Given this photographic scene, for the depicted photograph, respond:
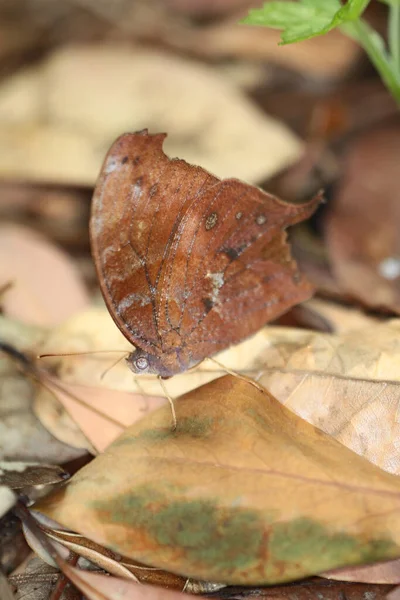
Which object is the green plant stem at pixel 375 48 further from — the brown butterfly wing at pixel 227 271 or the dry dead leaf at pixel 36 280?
the dry dead leaf at pixel 36 280

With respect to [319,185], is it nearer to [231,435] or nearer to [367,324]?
[367,324]

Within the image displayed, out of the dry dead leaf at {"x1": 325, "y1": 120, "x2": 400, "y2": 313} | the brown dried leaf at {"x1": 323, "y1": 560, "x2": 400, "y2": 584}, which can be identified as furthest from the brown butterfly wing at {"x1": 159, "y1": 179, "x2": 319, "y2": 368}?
the brown dried leaf at {"x1": 323, "y1": 560, "x2": 400, "y2": 584}

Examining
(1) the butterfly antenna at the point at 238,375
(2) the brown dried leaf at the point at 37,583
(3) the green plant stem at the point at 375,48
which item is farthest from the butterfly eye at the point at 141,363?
(3) the green plant stem at the point at 375,48

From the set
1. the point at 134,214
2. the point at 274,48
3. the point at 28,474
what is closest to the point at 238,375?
the point at 134,214

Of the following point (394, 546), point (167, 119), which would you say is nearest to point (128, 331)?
point (394, 546)

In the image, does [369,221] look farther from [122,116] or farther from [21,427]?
[21,427]

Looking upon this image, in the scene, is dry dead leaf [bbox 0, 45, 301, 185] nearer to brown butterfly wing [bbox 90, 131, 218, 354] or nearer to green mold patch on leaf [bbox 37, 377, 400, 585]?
brown butterfly wing [bbox 90, 131, 218, 354]
